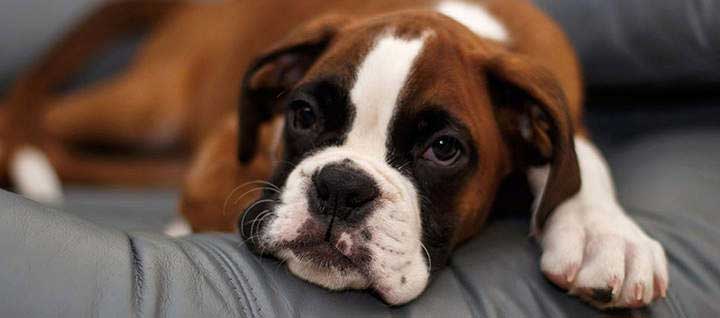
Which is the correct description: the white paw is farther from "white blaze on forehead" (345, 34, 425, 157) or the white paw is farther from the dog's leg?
the dog's leg

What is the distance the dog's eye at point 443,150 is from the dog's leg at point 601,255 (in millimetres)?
235

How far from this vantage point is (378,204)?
60.6 inches

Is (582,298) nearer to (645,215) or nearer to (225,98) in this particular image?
(645,215)

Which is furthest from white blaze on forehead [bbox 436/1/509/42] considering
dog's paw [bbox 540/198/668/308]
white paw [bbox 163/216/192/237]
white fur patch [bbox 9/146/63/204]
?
white fur patch [bbox 9/146/63/204]

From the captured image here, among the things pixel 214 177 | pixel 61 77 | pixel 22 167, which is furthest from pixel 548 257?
pixel 61 77

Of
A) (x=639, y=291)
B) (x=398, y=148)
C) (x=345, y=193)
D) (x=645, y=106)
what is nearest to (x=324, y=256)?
(x=345, y=193)

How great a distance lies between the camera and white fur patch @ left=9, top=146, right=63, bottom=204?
2.52 meters

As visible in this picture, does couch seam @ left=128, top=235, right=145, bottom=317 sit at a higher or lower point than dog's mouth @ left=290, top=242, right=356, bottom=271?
higher

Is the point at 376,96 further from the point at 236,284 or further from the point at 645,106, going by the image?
the point at 645,106

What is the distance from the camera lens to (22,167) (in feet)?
8.62

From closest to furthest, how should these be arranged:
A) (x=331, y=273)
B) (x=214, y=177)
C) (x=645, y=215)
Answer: (x=331, y=273) < (x=645, y=215) < (x=214, y=177)

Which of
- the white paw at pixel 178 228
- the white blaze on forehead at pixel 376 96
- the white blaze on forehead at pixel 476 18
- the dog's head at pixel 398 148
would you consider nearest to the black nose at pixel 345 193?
the dog's head at pixel 398 148

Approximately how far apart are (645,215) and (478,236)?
36 cm

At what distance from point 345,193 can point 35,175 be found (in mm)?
1367
